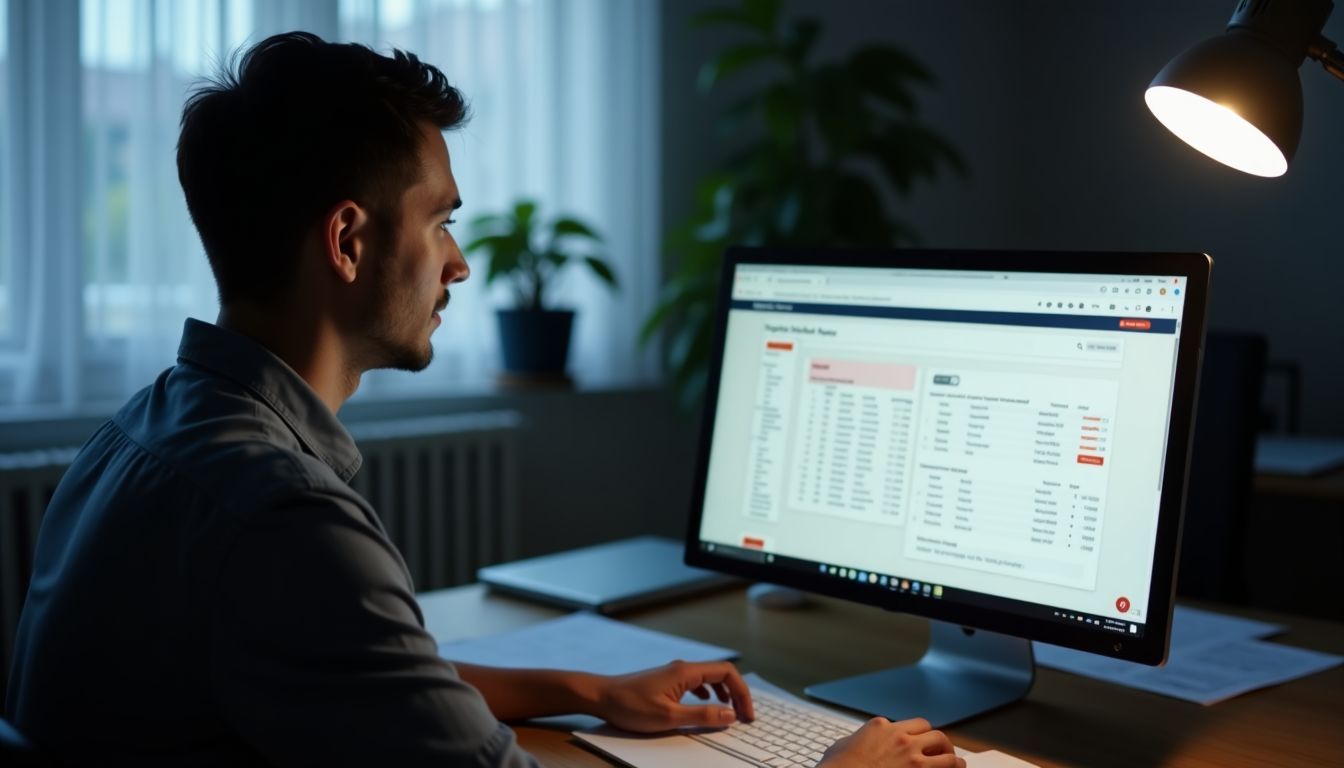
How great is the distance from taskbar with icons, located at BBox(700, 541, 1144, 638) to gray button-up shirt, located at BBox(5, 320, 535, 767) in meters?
0.45

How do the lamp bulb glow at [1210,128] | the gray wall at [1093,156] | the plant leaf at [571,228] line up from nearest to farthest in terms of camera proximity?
the lamp bulb glow at [1210,128] → the plant leaf at [571,228] → the gray wall at [1093,156]

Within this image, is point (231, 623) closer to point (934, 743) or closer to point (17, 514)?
point (934, 743)

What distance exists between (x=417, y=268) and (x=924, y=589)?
0.54 metres

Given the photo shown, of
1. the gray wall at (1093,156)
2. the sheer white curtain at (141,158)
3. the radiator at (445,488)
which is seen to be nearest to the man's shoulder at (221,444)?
the sheer white curtain at (141,158)

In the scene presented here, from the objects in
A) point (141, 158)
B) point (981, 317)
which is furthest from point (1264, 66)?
point (141, 158)

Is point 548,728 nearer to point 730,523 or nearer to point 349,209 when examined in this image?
point 730,523

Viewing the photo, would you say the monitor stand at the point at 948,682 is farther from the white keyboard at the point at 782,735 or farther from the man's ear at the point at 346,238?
the man's ear at the point at 346,238

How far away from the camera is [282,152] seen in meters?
0.92

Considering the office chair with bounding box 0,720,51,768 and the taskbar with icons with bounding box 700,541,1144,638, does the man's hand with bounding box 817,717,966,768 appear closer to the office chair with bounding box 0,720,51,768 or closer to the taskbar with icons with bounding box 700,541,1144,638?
the taskbar with icons with bounding box 700,541,1144,638

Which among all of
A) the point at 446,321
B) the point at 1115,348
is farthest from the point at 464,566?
the point at 1115,348

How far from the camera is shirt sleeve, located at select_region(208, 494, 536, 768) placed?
70 centimetres

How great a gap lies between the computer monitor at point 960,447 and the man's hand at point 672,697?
104mm

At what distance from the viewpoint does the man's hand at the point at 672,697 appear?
101 centimetres

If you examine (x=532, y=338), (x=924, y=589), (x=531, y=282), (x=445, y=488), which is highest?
(x=531, y=282)
